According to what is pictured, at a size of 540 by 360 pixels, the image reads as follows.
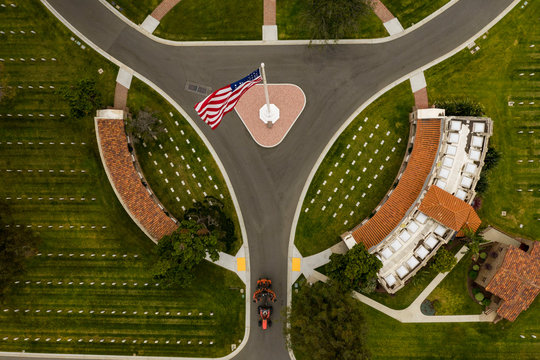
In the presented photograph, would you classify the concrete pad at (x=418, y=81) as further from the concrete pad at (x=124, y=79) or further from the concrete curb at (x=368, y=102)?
the concrete pad at (x=124, y=79)

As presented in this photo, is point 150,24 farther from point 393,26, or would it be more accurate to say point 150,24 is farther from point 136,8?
point 393,26

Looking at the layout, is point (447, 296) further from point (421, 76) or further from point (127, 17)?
point (127, 17)

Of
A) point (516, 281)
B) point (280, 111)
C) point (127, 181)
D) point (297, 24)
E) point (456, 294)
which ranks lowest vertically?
point (516, 281)

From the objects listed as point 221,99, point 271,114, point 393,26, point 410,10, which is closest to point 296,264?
point 271,114

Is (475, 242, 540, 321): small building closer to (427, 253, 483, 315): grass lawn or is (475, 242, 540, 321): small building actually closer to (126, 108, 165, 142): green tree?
(427, 253, 483, 315): grass lawn

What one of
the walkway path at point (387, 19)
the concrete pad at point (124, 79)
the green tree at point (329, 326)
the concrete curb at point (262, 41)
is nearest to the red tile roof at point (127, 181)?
the concrete pad at point (124, 79)
